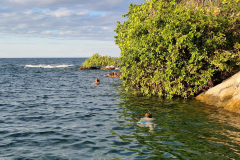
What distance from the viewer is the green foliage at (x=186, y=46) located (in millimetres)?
19953

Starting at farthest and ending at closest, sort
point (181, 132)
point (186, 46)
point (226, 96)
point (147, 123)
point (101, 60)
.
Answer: point (101, 60)
point (186, 46)
point (226, 96)
point (147, 123)
point (181, 132)

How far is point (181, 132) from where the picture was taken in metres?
12.5

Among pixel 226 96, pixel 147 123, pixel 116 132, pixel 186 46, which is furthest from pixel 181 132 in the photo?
pixel 186 46

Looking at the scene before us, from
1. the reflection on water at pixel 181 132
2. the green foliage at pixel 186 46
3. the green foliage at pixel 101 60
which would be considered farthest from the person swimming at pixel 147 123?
the green foliage at pixel 101 60

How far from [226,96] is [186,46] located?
559cm

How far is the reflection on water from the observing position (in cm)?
969

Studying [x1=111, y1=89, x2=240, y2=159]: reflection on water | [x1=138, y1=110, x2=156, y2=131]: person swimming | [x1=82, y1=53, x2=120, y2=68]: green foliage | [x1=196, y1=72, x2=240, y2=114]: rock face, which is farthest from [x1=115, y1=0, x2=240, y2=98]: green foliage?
[x1=82, y1=53, x2=120, y2=68]: green foliage

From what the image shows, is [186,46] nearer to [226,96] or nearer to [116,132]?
[226,96]

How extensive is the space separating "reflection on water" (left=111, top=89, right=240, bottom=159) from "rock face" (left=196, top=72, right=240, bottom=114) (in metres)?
0.96

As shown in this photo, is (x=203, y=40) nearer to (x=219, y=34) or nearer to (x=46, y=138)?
(x=219, y=34)

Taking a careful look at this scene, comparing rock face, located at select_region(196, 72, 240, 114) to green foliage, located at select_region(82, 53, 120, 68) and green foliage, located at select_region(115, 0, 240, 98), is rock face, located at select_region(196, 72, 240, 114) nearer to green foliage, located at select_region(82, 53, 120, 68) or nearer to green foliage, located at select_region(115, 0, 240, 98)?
green foliage, located at select_region(115, 0, 240, 98)

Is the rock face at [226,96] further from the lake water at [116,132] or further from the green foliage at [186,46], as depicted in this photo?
the green foliage at [186,46]

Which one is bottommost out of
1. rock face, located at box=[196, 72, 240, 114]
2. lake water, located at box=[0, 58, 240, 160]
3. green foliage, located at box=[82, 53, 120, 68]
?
lake water, located at box=[0, 58, 240, 160]

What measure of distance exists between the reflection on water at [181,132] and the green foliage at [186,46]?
2.99 m
